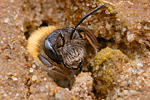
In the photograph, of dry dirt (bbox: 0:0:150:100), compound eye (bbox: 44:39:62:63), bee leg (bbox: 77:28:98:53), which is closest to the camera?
dry dirt (bbox: 0:0:150:100)

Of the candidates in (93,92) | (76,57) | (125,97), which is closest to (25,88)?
(76,57)

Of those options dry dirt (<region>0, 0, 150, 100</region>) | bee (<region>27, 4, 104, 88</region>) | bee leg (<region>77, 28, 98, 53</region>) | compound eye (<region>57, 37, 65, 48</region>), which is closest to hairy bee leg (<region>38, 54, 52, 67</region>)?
bee (<region>27, 4, 104, 88</region>)

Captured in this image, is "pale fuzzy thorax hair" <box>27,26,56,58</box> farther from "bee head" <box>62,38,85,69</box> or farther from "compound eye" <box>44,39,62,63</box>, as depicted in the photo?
"bee head" <box>62,38,85,69</box>

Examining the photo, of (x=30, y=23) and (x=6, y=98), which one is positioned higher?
(x=30, y=23)

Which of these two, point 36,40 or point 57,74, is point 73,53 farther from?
point 36,40

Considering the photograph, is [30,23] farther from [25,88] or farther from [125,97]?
[125,97]

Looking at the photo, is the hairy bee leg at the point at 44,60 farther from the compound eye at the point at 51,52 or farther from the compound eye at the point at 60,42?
the compound eye at the point at 60,42

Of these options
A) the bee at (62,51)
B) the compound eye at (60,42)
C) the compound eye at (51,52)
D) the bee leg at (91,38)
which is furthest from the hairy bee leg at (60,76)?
the bee leg at (91,38)
